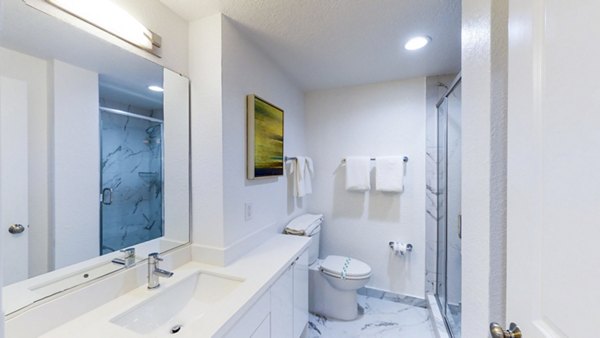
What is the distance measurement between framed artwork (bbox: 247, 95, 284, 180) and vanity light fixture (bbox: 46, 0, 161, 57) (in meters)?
0.61

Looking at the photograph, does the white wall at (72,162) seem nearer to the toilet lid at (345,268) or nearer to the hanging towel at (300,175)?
the hanging towel at (300,175)

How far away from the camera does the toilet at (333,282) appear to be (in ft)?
6.58

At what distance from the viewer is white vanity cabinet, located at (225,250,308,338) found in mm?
1069

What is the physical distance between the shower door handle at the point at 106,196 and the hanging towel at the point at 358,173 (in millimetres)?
1862

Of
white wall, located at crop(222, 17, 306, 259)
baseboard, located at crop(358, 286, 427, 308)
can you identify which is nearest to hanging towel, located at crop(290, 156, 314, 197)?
white wall, located at crop(222, 17, 306, 259)

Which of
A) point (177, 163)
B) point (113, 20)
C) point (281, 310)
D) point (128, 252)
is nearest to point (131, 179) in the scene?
point (177, 163)

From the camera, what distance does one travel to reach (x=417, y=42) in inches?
65.2

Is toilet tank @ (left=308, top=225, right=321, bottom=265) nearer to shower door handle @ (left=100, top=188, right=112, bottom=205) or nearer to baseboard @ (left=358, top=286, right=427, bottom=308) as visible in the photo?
baseboard @ (left=358, top=286, right=427, bottom=308)

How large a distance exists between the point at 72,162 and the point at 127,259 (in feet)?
1.61

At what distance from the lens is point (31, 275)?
86 centimetres
